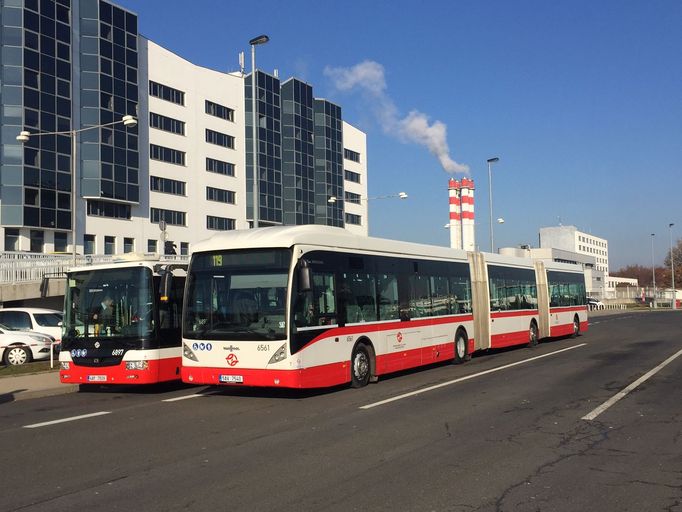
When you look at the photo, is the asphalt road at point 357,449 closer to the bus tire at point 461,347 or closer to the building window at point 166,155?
the bus tire at point 461,347

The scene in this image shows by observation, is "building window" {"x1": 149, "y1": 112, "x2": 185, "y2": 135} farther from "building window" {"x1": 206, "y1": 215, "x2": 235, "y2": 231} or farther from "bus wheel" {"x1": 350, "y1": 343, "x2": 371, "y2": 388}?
"bus wheel" {"x1": 350, "y1": 343, "x2": 371, "y2": 388}

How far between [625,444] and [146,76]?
55.4 metres

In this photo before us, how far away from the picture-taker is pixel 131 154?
5453 centimetres

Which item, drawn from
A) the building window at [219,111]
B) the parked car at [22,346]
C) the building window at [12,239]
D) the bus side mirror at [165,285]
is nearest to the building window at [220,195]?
the building window at [219,111]

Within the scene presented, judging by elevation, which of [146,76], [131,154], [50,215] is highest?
[146,76]

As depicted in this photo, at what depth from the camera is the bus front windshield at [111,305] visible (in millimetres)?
13320

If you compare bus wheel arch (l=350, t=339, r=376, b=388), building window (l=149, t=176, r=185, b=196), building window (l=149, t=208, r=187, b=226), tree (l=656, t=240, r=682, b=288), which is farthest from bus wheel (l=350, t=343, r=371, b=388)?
tree (l=656, t=240, r=682, b=288)

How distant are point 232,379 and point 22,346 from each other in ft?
37.2

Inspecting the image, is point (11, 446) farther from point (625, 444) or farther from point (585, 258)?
point (585, 258)

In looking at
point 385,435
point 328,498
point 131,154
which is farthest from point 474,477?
point 131,154

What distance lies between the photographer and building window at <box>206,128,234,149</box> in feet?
210

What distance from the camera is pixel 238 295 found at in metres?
12.1

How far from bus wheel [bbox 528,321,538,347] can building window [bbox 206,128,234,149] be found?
45.0 m

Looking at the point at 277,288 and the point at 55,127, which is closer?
the point at 277,288
